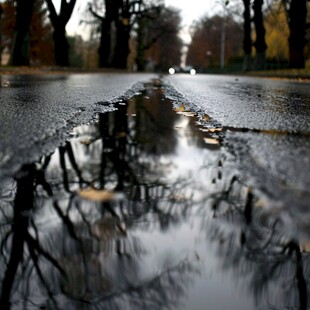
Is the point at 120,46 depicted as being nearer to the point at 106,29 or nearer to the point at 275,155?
the point at 106,29

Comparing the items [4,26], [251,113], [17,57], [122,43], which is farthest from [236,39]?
[251,113]

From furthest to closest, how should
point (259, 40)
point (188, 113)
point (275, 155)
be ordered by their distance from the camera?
point (259, 40)
point (188, 113)
point (275, 155)

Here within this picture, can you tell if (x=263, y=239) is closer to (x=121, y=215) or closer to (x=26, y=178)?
(x=121, y=215)

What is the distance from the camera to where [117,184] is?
2105mm

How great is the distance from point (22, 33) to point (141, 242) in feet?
72.5

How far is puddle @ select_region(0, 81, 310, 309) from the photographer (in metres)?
1.17

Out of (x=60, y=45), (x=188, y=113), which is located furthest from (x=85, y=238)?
(x=60, y=45)

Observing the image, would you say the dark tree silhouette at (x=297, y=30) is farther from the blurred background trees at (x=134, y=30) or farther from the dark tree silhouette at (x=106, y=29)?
the dark tree silhouette at (x=106, y=29)

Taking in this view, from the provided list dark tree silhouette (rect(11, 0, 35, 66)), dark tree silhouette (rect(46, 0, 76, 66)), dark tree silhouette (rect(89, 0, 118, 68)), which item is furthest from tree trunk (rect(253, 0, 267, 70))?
dark tree silhouette (rect(11, 0, 35, 66))

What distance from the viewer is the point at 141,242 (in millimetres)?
1445

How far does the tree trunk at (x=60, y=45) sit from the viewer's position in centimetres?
2731

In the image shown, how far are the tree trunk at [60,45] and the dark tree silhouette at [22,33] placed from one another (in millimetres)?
4848

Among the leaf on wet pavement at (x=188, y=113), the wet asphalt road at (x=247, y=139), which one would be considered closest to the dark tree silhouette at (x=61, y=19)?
the wet asphalt road at (x=247, y=139)

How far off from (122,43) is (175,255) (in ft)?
138
